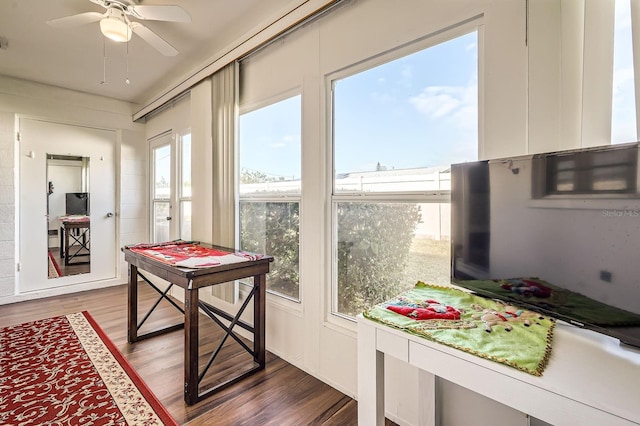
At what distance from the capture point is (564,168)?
983 mm

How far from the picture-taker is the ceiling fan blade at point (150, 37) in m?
2.04

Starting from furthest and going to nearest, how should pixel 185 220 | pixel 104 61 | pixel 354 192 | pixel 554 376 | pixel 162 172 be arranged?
pixel 162 172
pixel 185 220
pixel 104 61
pixel 354 192
pixel 554 376

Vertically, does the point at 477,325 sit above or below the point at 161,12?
below

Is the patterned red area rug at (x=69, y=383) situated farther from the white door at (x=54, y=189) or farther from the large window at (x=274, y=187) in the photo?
the white door at (x=54, y=189)

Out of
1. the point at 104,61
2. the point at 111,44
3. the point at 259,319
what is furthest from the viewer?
the point at 104,61

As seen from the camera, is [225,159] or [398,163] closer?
[398,163]

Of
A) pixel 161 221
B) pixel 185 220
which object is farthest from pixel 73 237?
pixel 185 220

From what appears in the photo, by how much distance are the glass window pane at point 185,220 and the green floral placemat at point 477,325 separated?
3023 millimetres

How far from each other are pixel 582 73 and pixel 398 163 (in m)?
0.84

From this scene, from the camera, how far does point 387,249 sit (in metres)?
1.78

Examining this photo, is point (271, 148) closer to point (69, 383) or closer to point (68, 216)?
point (69, 383)

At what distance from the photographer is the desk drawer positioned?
1.03m

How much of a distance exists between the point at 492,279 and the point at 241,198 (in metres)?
2.15

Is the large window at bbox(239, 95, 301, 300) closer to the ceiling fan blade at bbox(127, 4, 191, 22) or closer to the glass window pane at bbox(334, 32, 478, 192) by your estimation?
the glass window pane at bbox(334, 32, 478, 192)
